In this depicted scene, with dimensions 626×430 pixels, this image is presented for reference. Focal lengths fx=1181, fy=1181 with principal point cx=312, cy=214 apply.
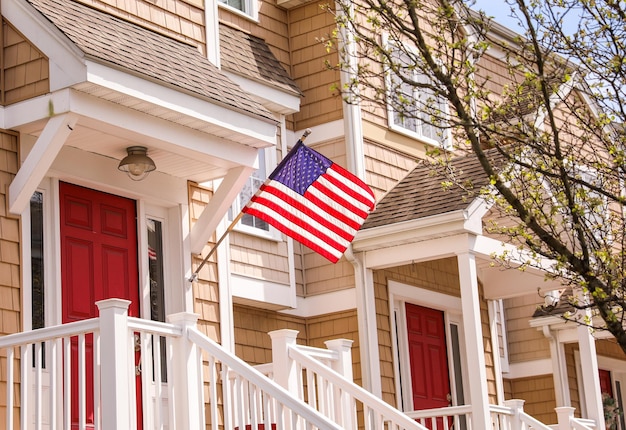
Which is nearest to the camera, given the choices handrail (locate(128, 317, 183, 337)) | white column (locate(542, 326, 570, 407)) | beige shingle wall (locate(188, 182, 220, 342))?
handrail (locate(128, 317, 183, 337))

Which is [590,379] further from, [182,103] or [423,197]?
[182,103]

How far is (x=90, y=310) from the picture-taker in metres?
9.97

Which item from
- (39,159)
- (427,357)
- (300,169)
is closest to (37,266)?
(39,159)

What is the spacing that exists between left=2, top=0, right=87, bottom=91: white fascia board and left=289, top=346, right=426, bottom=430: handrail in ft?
9.32

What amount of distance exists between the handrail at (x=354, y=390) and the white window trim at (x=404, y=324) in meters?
4.22

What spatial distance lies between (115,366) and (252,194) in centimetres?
619

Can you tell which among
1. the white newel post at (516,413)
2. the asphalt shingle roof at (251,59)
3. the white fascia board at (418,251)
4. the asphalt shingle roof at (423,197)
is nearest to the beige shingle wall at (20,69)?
the asphalt shingle roof at (251,59)

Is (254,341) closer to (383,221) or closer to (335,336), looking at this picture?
(335,336)

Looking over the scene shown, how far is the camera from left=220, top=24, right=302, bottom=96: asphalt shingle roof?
13609 mm

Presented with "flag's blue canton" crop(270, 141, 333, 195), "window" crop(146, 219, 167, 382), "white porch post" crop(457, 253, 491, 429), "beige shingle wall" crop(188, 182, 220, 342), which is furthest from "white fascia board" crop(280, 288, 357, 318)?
"window" crop(146, 219, 167, 382)

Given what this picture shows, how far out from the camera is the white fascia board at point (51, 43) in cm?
900

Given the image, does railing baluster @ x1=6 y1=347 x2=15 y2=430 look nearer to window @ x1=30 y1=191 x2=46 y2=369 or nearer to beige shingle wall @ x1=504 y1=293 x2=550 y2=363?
window @ x1=30 y1=191 x2=46 y2=369

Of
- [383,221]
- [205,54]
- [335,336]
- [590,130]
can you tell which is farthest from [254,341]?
[590,130]

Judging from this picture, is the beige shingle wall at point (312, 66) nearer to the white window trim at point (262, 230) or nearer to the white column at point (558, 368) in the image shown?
the white window trim at point (262, 230)
